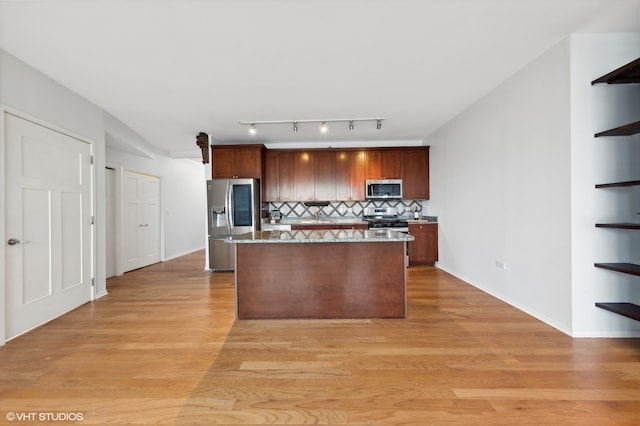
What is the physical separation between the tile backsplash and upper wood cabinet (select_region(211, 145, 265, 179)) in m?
0.94

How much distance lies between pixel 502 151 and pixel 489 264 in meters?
1.42

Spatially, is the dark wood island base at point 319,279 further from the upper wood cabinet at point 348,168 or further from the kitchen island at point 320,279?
the upper wood cabinet at point 348,168

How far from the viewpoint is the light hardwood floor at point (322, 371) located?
158cm

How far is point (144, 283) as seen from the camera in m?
4.53

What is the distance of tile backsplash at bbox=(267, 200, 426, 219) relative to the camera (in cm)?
595

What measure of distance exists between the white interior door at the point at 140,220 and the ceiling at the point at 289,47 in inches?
74.3

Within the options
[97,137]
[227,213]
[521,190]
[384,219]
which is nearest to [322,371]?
[521,190]

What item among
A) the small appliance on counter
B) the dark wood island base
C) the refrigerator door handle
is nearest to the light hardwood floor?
the dark wood island base

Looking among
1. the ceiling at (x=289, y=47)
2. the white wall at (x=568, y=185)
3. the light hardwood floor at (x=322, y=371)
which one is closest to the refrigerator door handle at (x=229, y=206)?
the ceiling at (x=289, y=47)

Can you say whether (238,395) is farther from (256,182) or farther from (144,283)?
(256,182)

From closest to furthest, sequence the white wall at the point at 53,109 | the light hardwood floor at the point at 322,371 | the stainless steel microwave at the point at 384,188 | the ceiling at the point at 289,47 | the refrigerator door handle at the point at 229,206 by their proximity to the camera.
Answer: the light hardwood floor at the point at 322,371, the ceiling at the point at 289,47, the white wall at the point at 53,109, the refrigerator door handle at the point at 229,206, the stainless steel microwave at the point at 384,188

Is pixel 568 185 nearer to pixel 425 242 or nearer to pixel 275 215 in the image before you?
pixel 425 242

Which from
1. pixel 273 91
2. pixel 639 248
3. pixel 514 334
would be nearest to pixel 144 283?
pixel 273 91

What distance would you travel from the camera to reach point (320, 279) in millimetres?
2947
